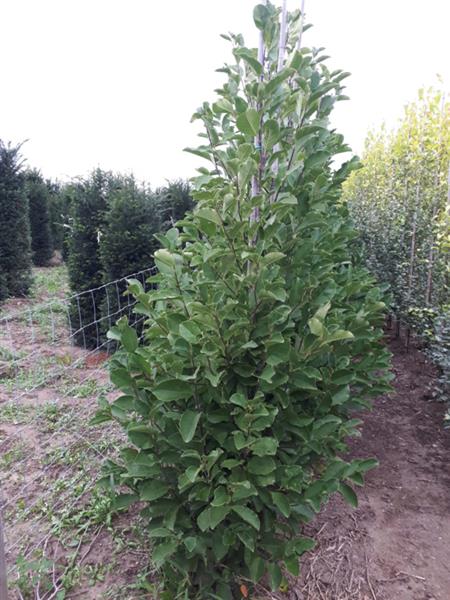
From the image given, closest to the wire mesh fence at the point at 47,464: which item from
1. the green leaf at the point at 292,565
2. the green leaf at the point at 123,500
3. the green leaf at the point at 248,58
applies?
the green leaf at the point at 123,500

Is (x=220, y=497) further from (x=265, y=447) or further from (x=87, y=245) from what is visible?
(x=87, y=245)

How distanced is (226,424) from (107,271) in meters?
4.34

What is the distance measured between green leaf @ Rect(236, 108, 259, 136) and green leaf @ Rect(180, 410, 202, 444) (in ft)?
3.11

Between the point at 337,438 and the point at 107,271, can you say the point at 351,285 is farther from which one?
the point at 107,271

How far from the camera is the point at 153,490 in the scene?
1.62 meters

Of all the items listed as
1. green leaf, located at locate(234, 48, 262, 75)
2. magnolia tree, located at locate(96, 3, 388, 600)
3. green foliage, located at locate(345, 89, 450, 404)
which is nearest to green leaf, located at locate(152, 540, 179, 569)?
magnolia tree, located at locate(96, 3, 388, 600)

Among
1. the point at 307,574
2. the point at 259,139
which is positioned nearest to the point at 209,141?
the point at 259,139

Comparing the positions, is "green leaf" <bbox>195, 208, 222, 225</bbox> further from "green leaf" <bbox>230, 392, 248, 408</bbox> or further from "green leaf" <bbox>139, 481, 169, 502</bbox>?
"green leaf" <bbox>139, 481, 169, 502</bbox>

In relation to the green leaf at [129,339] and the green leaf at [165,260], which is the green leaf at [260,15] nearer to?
the green leaf at [165,260]

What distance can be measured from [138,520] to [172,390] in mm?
1314

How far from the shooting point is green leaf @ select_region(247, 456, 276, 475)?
1517mm

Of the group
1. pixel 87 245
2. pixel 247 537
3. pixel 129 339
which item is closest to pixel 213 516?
pixel 247 537

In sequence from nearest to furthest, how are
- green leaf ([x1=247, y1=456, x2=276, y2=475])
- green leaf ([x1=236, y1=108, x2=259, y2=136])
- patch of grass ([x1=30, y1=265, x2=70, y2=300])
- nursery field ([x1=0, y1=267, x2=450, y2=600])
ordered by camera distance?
green leaf ([x1=236, y1=108, x2=259, y2=136])
green leaf ([x1=247, y1=456, x2=276, y2=475])
nursery field ([x1=0, y1=267, x2=450, y2=600])
patch of grass ([x1=30, y1=265, x2=70, y2=300])

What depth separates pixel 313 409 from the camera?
182cm
